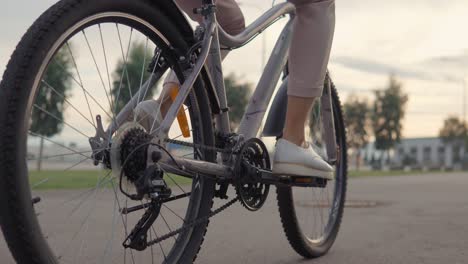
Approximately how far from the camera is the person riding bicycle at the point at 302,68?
3.02 m

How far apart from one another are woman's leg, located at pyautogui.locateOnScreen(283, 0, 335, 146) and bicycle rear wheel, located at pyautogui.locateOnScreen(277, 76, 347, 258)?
1.46 feet

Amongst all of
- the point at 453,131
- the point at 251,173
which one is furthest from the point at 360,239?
the point at 453,131

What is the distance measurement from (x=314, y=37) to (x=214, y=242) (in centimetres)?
155

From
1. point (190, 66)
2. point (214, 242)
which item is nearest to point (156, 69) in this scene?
point (190, 66)

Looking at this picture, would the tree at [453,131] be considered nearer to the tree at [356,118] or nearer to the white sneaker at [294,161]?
the tree at [356,118]

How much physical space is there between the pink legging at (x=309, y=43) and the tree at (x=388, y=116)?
2196 inches

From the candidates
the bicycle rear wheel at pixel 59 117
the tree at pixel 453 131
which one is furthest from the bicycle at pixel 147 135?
the tree at pixel 453 131

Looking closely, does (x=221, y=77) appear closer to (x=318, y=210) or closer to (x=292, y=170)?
(x=292, y=170)

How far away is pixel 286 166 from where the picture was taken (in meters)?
2.99

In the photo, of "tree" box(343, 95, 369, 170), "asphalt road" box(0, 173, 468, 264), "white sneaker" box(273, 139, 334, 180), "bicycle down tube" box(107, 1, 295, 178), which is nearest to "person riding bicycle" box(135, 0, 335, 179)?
"white sneaker" box(273, 139, 334, 180)

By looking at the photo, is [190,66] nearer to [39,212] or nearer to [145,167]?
[145,167]

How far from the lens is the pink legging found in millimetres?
3041

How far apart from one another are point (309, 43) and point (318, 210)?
1.44 meters

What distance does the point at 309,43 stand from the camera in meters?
3.05
